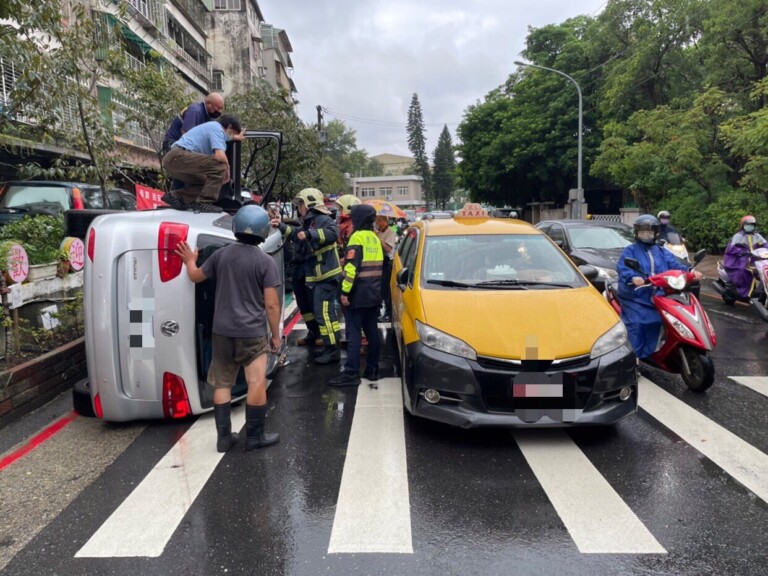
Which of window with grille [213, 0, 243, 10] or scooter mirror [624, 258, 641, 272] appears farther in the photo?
window with grille [213, 0, 243, 10]

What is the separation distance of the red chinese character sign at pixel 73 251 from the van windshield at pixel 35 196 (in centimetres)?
295

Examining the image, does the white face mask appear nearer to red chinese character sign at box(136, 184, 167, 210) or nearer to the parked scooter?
the parked scooter

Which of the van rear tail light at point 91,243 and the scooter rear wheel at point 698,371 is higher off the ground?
the van rear tail light at point 91,243

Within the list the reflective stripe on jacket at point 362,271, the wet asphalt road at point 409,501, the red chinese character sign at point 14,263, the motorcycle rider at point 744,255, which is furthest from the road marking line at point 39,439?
the motorcycle rider at point 744,255

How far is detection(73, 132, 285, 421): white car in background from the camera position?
414 centimetres

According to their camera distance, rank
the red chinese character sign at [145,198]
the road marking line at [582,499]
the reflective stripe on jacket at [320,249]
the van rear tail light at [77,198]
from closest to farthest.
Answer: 1. the road marking line at [582,499]
2. the reflective stripe on jacket at [320,249]
3. the red chinese character sign at [145,198]
4. the van rear tail light at [77,198]

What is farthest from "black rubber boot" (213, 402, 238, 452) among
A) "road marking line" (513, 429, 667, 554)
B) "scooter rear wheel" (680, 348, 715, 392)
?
"scooter rear wheel" (680, 348, 715, 392)

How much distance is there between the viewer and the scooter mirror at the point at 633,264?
5.48 m

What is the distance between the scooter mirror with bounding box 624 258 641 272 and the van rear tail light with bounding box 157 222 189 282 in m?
4.26

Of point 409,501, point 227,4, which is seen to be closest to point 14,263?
point 409,501

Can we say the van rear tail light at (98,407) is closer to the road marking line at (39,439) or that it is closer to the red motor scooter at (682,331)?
the road marking line at (39,439)

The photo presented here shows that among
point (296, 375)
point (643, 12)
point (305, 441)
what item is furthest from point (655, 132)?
point (305, 441)

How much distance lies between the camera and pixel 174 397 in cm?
436

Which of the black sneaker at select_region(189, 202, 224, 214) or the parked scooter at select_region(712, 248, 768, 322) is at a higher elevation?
the black sneaker at select_region(189, 202, 224, 214)
